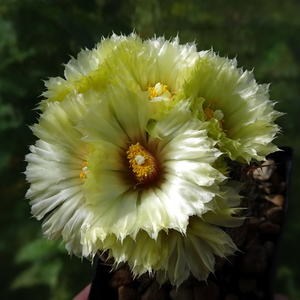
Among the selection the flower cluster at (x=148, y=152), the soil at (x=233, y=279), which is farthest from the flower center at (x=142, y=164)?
the soil at (x=233, y=279)

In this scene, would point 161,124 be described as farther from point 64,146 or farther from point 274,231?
point 274,231

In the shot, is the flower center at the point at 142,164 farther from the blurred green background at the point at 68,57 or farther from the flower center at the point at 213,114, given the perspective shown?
the blurred green background at the point at 68,57

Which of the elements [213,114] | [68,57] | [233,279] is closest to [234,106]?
[213,114]

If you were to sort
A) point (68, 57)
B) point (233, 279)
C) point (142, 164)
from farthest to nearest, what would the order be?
point (68, 57)
point (233, 279)
point (142, 164)

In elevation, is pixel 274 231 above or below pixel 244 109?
below

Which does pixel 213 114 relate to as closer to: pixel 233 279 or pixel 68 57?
pixel 233 279

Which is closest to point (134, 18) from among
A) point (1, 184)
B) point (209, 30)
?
point (209, 30)
